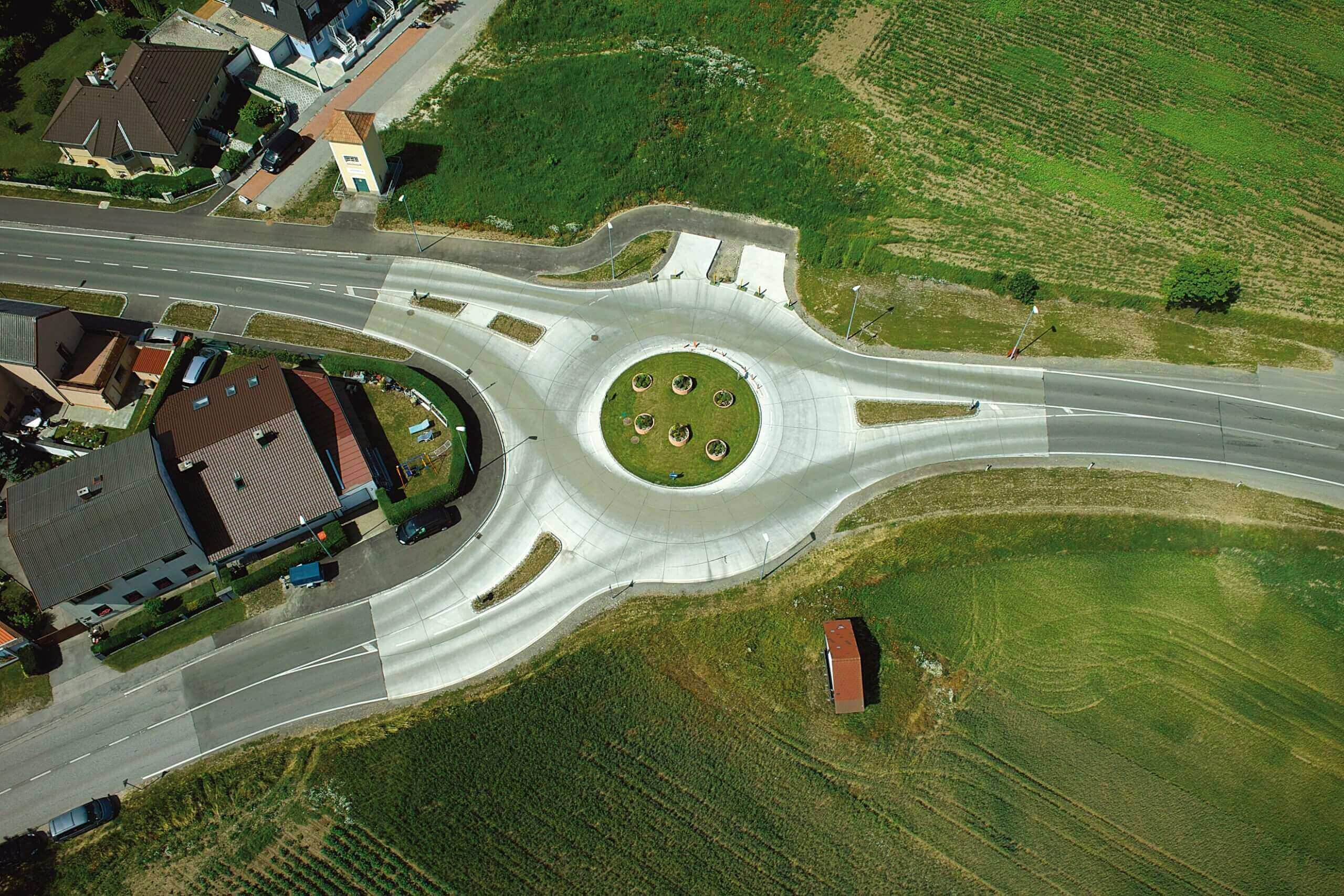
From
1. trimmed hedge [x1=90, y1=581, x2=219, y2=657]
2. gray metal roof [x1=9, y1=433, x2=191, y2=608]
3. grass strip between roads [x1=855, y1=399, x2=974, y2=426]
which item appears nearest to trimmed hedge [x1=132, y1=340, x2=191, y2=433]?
gray metal roof [x1=9, y1=433, x2=191, y2=608]

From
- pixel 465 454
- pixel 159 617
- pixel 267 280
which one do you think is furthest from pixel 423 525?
pixel 267 280

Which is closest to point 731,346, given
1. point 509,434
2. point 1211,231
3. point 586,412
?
point 586,412

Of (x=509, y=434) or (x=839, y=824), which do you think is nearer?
(x=839, y=824)

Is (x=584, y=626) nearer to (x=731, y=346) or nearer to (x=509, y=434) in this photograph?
(x=509, y=434)

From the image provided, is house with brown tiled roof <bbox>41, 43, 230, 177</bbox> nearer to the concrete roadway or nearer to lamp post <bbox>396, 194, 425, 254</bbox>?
the concrete roadway

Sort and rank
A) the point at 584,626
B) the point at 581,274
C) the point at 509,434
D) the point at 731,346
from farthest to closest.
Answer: the point at 581,274, the point at 731,346, the point at 509,434, the point at 584,626

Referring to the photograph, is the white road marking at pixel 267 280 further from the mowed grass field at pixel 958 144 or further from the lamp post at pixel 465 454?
the lamp post at pixel 465 454
